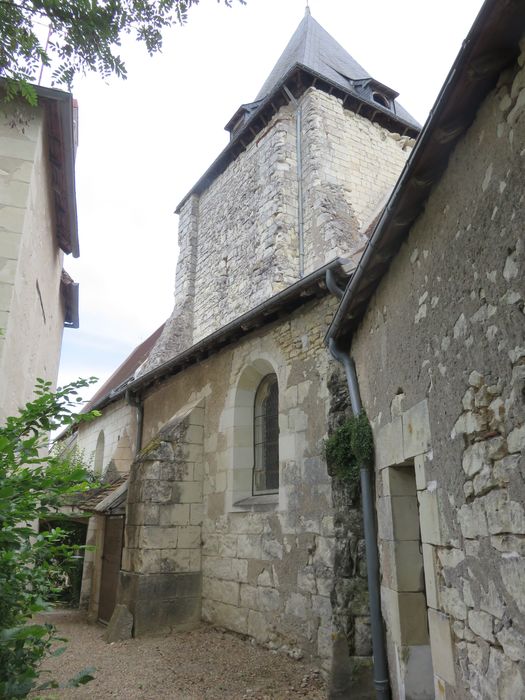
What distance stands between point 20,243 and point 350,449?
4063mm

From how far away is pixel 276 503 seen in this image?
6.17 meters

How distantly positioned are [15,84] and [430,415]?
13.8ft

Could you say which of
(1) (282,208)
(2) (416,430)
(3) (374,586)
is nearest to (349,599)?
(3) (374,586)

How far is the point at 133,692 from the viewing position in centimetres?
493

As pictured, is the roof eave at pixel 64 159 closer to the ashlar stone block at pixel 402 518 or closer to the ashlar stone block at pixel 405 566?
the ashlar stone block at pixel 402 518

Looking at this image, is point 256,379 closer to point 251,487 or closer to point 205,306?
point 251,487

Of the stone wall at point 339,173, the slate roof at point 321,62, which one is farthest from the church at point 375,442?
the slate roof at point 321,62

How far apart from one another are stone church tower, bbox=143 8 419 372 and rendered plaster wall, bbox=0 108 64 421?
579 centimetres

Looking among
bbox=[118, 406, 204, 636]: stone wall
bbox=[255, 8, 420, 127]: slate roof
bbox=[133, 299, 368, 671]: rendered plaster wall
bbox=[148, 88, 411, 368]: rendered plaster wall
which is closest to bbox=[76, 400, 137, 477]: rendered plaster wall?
bbox=[148, 88, 411, 368]: rendered plaster wall

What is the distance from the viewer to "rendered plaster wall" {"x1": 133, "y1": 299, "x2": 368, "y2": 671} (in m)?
5.31

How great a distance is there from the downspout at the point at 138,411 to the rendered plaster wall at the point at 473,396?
710 cm

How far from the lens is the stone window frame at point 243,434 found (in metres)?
6.94

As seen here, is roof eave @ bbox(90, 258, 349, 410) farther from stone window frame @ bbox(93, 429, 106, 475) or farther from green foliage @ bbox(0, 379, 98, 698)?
stone window frame @ bbox(93, 429, 106, 475)

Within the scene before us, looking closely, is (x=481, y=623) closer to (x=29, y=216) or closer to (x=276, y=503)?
(x=276, y=503)
